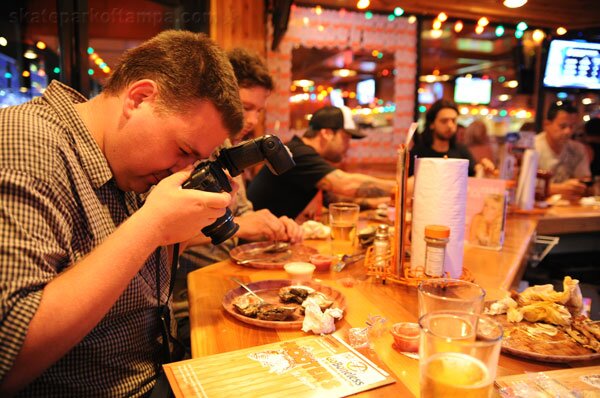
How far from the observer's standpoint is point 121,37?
4117 millimetres

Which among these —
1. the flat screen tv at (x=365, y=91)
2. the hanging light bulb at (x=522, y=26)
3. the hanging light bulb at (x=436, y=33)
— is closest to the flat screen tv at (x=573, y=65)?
the hanging light bulb at (x=522, y=26)

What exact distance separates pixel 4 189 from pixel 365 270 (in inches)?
43.0

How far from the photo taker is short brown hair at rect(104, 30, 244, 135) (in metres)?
1.04

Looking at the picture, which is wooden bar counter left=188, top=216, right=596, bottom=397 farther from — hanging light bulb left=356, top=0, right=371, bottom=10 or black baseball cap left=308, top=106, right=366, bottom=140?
hanging light bulb left=356, top=0, right=371, bottom=10

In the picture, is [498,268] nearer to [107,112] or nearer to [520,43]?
[107,112]

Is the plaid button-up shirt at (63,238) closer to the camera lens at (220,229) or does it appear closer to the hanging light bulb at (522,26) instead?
the camera lens at (220,229)

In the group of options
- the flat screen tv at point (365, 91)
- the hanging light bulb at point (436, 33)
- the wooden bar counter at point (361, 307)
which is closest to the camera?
the wooden bar counter at point (361, 307)

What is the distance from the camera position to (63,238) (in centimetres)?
87

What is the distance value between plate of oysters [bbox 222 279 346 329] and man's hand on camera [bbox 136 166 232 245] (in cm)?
25

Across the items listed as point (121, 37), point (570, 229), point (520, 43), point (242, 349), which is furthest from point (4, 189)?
point (520, 43)

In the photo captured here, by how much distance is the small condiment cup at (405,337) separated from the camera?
3.01 ft

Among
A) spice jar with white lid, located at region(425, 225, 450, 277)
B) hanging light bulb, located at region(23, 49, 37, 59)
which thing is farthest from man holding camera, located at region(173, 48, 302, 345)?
hanging light bulb, located at region(23, 49, 37, 59)

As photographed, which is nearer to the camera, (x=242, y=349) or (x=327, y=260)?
(x=242, y=349)

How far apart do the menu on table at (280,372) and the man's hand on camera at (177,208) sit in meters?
0.27
